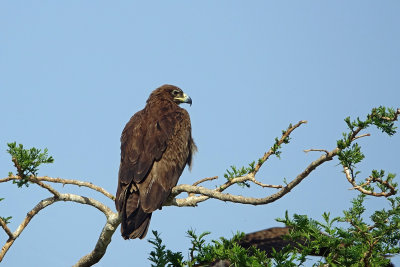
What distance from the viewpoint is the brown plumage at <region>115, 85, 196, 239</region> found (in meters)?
7.34

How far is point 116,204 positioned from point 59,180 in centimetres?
87

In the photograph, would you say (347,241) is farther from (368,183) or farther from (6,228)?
(6,228)

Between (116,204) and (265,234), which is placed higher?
(116,204)

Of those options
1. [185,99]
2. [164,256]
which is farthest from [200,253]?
[185,99]

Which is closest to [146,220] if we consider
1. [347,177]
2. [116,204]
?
[116,204]

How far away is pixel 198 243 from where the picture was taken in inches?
218

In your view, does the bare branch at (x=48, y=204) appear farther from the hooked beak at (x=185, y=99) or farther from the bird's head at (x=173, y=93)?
the hooked beak at (x=185, y=99)

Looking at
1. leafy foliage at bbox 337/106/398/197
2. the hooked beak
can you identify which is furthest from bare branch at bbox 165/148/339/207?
the hooked beak

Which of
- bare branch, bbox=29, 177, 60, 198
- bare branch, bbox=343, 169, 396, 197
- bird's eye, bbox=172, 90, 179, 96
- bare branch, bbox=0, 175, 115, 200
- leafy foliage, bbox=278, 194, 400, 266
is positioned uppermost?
bird's eye, bbox=172, 90, 179, 96

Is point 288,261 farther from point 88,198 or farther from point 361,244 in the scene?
point 88,198

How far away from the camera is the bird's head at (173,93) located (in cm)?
981

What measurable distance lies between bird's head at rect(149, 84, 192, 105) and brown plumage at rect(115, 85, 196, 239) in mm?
321

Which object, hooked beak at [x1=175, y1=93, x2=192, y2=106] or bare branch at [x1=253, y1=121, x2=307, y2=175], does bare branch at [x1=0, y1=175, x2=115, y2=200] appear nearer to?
bare branch at [x1=253, y1=121, x2=307, y2=175]

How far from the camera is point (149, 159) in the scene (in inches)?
313
